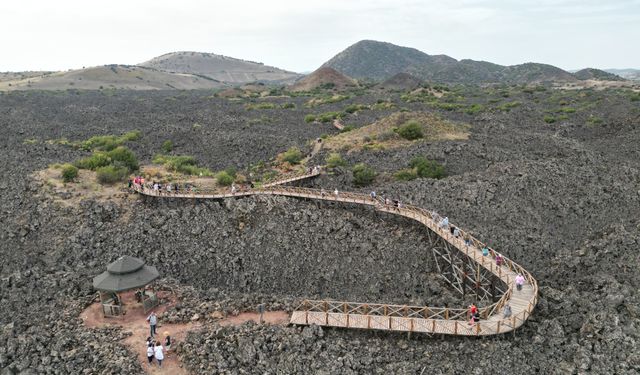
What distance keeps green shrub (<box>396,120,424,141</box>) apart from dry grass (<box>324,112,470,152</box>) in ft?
2.09

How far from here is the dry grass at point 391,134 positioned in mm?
59156

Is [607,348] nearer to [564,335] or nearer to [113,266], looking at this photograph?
[564,335]

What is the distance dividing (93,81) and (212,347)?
186 metres

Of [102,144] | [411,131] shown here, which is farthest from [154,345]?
[102,144]

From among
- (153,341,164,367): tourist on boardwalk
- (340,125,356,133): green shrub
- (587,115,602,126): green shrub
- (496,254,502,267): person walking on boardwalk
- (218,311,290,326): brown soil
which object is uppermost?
(587,115,602,126): green shrub

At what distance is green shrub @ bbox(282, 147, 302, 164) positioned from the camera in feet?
184

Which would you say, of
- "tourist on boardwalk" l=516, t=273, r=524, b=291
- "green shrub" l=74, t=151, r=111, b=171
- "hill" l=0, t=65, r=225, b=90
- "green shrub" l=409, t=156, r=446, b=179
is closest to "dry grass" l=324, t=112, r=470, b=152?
"green shrub" l=409, t=156, r=446, b=179

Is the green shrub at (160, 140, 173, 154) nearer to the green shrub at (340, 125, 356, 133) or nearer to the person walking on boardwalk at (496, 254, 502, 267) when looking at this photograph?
the green shrub at (340, 125, 356, 133)

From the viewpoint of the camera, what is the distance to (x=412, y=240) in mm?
32719

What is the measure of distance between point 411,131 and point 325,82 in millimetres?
104678

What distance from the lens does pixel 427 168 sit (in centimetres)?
4694

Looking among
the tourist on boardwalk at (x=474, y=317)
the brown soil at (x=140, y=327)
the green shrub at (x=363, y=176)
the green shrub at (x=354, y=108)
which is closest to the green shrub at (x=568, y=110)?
the green shrub at (x=354, y=108)

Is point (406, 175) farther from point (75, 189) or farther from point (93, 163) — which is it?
point (93, 163)

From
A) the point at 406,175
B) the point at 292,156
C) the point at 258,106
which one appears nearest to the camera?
the point at 406,175
